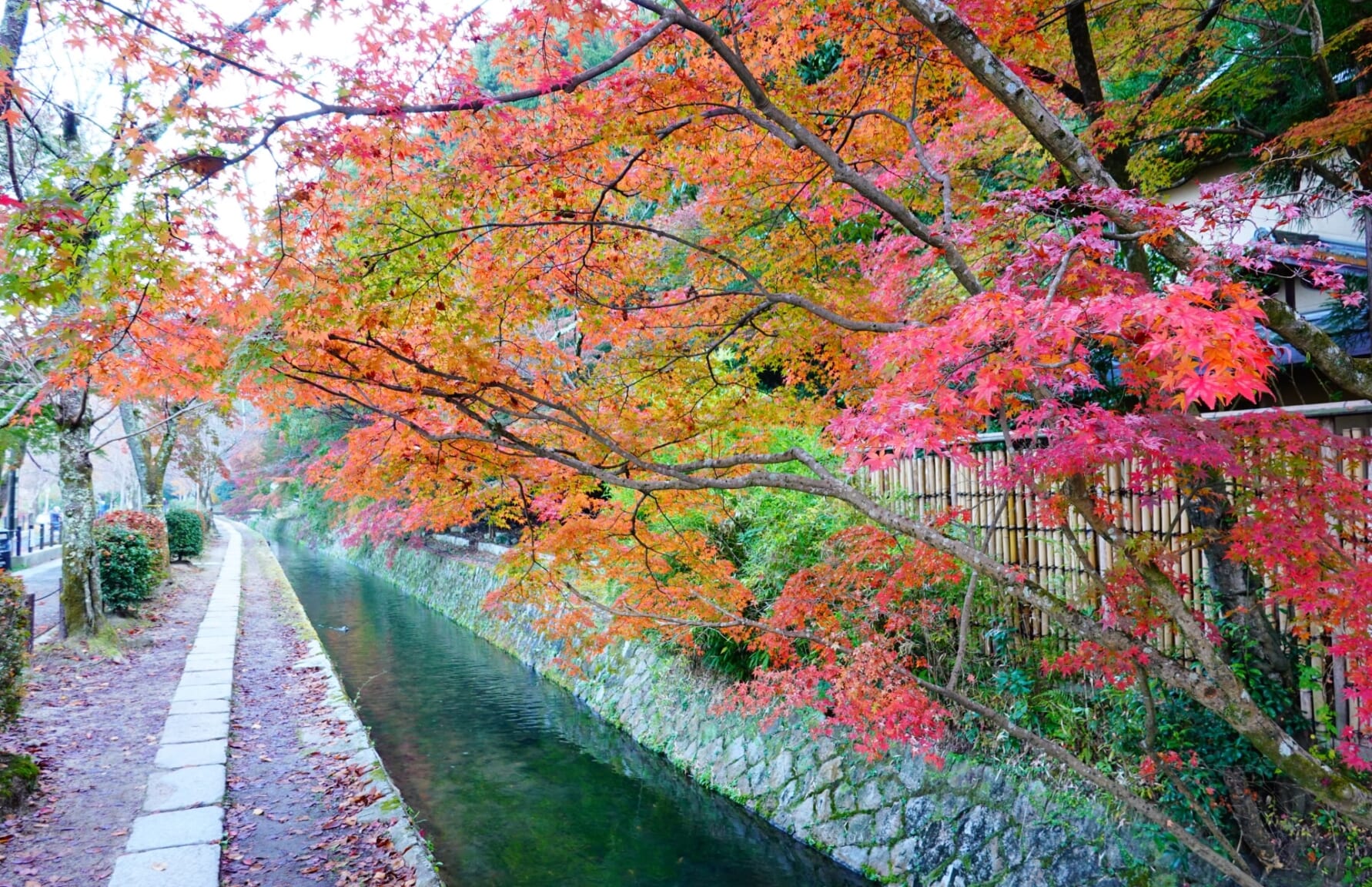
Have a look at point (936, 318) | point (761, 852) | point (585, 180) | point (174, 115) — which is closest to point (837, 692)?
point (761, 852)

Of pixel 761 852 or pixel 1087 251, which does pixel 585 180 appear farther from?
pixel 761 852

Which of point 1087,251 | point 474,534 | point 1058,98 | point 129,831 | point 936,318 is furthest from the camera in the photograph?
point 474,534

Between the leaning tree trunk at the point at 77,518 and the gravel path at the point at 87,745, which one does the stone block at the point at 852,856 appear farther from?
the leaning tree trunk at the point at 77,518

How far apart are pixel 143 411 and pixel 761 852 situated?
1917cm

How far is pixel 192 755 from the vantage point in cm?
609

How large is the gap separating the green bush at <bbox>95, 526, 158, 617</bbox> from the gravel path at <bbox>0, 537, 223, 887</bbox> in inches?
21.7

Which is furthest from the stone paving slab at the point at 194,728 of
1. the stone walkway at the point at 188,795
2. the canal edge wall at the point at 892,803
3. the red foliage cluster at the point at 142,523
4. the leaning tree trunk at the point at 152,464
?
the leaning tree trunk at the point at 152,464

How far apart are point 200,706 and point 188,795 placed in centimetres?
241

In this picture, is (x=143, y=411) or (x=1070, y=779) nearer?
(x=1070, y=779)

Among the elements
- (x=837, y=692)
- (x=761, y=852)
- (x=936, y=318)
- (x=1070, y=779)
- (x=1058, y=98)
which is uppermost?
(x=1058, y=98)

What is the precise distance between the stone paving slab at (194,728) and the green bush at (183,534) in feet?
47.3

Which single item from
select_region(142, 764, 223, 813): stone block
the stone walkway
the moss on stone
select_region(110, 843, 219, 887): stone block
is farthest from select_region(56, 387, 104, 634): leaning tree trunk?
select_region(110, 843, 219, 887): stone block

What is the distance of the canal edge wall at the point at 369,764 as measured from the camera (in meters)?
4.62

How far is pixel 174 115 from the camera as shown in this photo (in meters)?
3.76
